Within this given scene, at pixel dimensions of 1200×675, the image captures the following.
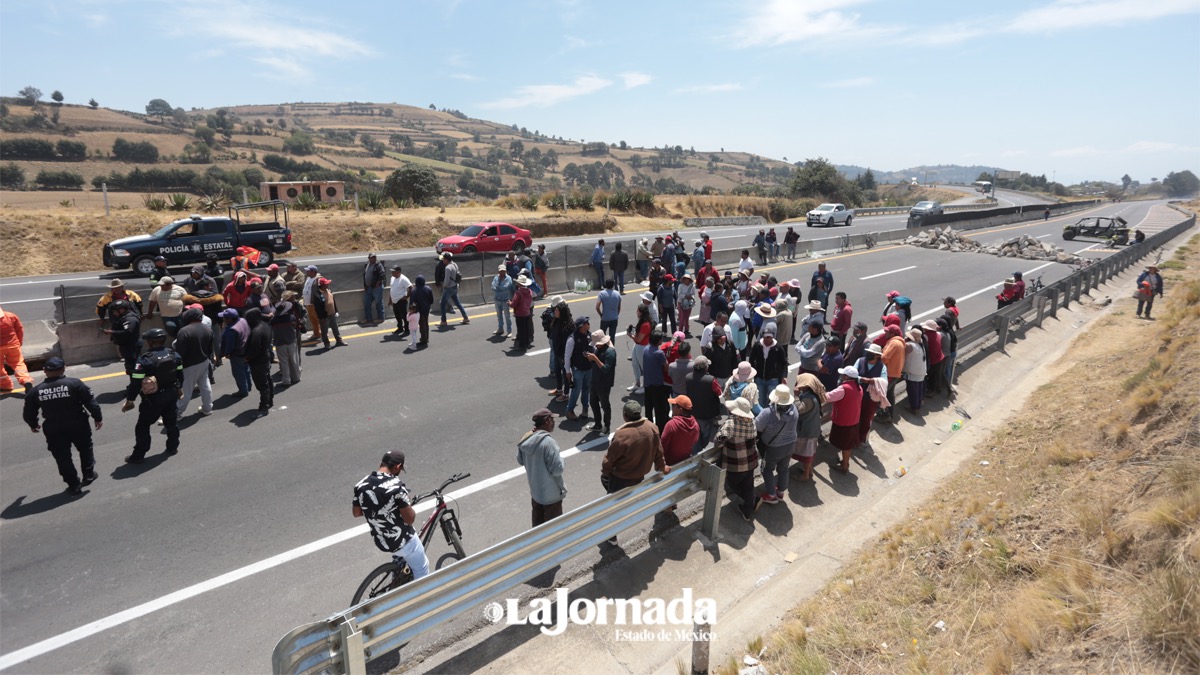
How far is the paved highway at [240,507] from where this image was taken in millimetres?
5195

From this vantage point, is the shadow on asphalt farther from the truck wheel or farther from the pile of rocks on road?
the pile of rocks on road

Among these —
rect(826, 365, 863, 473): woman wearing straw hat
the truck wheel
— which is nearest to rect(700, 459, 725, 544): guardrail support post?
rect(826, 365, 863, 473): woman wearing straw hat

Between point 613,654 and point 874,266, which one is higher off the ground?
point 874,266

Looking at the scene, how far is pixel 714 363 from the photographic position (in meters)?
9.56

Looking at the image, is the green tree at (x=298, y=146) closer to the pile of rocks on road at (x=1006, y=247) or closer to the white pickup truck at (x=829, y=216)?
the white pickup truck at (x=829, y=216)

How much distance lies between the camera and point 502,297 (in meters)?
13.9

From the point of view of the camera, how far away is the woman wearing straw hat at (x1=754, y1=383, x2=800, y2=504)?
23.3 feet

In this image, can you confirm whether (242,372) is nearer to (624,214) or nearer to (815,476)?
(815,476)

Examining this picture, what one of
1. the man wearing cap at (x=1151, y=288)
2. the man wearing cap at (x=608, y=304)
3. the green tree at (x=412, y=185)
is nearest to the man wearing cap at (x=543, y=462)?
the man wearing cap at (x=608, y=304)

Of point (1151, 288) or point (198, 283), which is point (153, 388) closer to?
point (198, 283)

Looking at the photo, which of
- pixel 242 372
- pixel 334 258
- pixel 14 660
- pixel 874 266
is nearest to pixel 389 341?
pixel 242 372

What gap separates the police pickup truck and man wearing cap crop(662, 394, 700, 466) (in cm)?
1785

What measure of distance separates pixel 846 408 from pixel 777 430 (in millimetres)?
1573

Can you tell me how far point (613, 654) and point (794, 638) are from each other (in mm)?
1489
